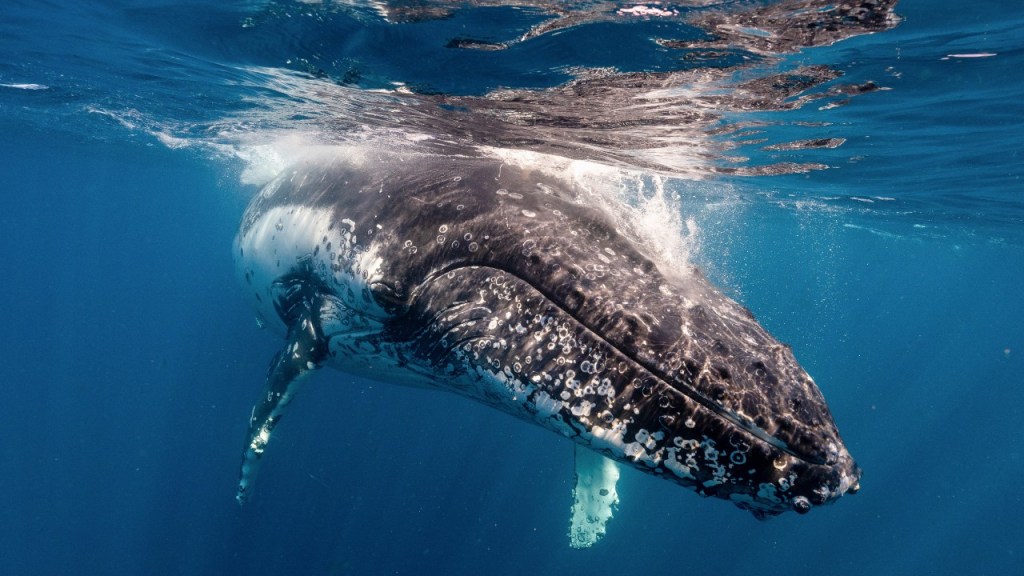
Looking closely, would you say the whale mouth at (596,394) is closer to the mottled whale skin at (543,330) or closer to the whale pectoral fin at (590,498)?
the mottled whale skin at (543,330)

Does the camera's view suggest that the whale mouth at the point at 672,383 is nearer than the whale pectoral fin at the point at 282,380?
Yes

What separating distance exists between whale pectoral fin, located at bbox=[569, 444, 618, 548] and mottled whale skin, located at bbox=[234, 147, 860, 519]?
446cm

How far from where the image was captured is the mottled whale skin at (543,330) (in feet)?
12.0

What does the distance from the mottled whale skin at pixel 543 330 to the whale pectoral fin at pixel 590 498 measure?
446cm

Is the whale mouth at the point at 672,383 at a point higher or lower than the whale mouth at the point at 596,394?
higher

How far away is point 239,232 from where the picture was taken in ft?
36.2

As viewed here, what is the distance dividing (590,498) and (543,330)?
6730 millimetres

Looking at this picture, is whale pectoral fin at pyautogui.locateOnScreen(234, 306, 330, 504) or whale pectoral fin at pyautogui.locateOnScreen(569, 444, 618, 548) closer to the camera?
whale pectoral fin at pyautogui.locateOnScreen(234, 306, 330, 504)

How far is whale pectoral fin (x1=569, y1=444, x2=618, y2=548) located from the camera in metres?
10.1

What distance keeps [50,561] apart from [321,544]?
1100 centimetres

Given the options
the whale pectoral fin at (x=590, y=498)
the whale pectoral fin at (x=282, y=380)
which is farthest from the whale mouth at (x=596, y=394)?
the whale pectoral fin at (x=590, y=498)

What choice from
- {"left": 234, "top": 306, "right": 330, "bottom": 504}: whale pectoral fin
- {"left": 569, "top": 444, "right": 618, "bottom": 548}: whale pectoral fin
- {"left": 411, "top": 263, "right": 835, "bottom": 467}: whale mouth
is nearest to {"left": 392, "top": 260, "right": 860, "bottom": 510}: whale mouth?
{"left": 411, "top": 263, "right": 835, "bottom": 467}: whale mouth

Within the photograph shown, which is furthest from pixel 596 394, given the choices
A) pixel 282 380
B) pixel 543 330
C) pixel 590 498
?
pixel 590 498

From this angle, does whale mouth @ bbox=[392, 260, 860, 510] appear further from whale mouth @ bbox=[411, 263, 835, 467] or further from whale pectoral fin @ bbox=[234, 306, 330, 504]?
whale pectoral fin @ bbox=[234, 306, 330, 504]
